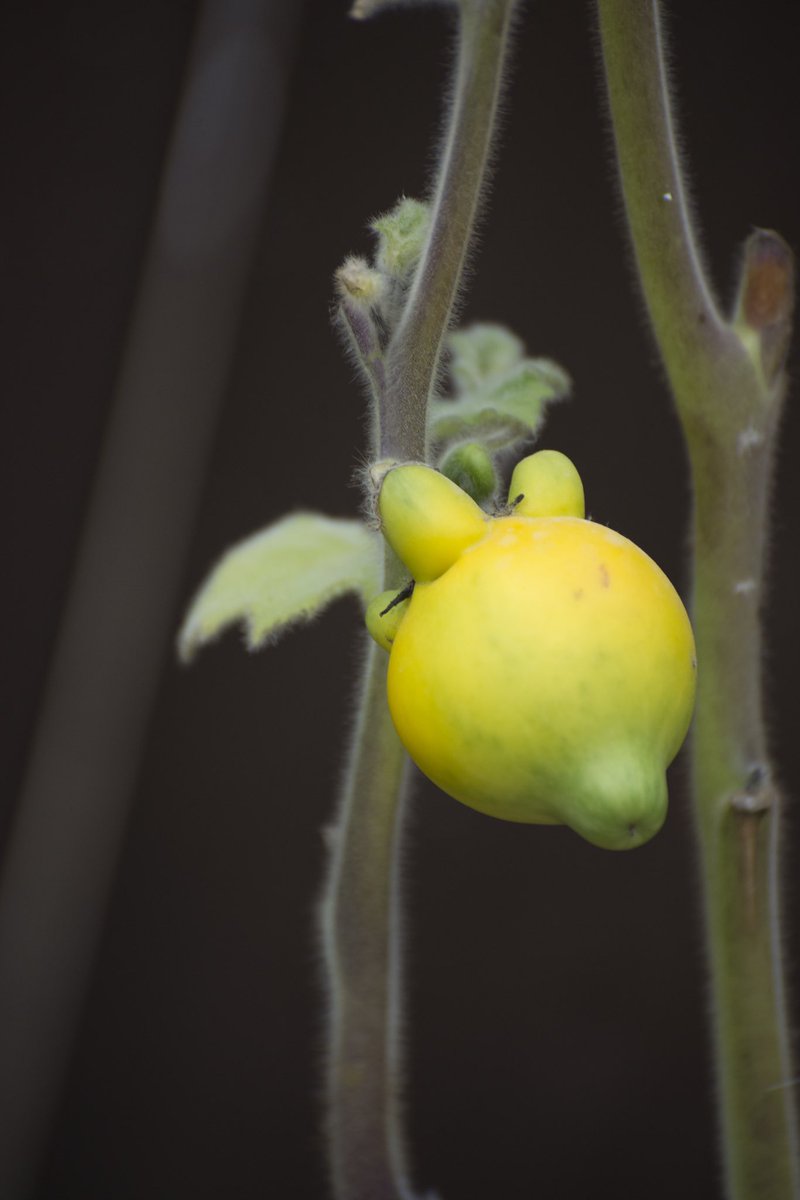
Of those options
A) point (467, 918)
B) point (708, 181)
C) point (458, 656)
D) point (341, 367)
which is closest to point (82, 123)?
point (341, 367)

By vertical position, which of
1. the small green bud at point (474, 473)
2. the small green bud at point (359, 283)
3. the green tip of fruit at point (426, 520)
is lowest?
the green tip of fruit at point (426, 520)

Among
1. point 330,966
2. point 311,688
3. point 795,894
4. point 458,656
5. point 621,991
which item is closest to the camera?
point 458,656

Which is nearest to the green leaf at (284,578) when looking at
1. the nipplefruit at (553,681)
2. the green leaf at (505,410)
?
the green leaf at (505,410)

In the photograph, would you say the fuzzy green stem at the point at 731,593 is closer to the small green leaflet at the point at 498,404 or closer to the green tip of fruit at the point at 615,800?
the small green leaflet at the point at 498,404

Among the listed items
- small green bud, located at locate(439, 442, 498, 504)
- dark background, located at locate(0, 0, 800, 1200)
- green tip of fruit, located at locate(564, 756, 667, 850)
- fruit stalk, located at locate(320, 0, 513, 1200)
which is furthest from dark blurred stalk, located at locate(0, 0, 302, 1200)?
green tip of fruit, located at locate(564, 756, 667, 850)

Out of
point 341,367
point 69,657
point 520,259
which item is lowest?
point 69,657

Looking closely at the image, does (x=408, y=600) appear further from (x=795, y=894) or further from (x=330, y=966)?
(x=795, y=894)
